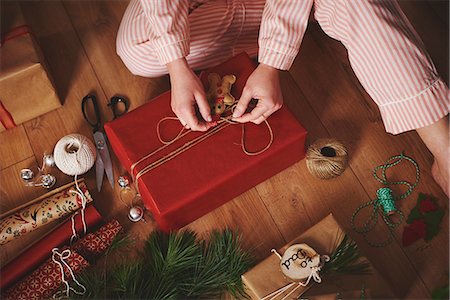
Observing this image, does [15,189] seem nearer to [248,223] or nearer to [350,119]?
[248,223]

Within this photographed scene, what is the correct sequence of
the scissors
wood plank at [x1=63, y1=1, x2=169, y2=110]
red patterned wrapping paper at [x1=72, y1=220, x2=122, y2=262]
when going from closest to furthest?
red patterned wrapping paper at [x1=72, y1=220, x2=122, y2=262] → the scissors → wood plank at [x1=63, y1=1, x2=169, y2=110]

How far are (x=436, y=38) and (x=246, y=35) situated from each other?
1.74ft

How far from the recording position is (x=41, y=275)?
106cm

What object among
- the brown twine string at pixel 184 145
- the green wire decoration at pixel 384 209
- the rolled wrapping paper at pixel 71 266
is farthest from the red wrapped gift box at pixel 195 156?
the green wire decoration at pixel 384 209

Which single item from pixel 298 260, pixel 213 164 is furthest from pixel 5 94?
pixel 298 260

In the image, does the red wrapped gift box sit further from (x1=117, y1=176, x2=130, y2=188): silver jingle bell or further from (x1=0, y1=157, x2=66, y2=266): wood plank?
(x1=0, y1=157, x2=66, y2=266): wood plank

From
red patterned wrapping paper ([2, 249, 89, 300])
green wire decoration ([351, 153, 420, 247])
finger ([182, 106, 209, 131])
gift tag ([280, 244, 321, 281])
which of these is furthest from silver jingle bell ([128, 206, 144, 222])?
green wire decoration ([351, 153, 420, 247])

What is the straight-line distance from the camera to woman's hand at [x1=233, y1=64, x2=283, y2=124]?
1.04 m

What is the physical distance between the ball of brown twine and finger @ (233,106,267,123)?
0.18 m

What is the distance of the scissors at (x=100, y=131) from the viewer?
1199 millimetres

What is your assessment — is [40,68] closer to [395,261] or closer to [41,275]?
[41,275]

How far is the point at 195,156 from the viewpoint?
1.07 m

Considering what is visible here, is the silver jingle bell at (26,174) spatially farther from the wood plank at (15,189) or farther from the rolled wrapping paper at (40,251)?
the rolled wrapping paper at (40,251)

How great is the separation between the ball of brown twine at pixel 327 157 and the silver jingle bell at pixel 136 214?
0.41 metres
